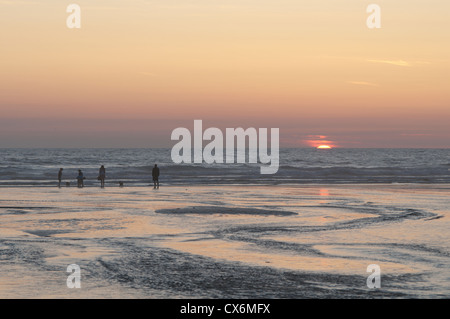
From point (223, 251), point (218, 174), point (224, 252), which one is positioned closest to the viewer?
point (224, 252)

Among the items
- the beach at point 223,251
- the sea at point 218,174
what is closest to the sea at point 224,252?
the beach at point 223,251

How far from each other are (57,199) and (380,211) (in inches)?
648

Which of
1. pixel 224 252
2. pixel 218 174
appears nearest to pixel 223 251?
pixel 224 252

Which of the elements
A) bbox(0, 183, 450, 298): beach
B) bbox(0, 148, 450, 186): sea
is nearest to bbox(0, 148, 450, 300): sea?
bbox(0, 183, 450, 298): beach

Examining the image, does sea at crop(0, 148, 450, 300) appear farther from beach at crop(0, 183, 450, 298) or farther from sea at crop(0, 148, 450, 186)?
sea at crop(0, 148, 450, 186)

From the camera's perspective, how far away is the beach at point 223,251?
11766mm

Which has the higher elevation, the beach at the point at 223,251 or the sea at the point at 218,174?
the sea at the point at 218,174

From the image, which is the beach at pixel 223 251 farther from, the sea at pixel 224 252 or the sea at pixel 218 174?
the sea at pixel 218 174

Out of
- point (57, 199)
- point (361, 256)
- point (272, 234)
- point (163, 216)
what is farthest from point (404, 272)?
point (57, 199)

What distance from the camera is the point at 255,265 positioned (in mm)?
Result: 14023

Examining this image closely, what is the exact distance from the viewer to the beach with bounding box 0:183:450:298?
38.6 ft

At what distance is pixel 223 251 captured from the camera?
15.9m

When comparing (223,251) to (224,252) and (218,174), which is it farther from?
(218,174)
